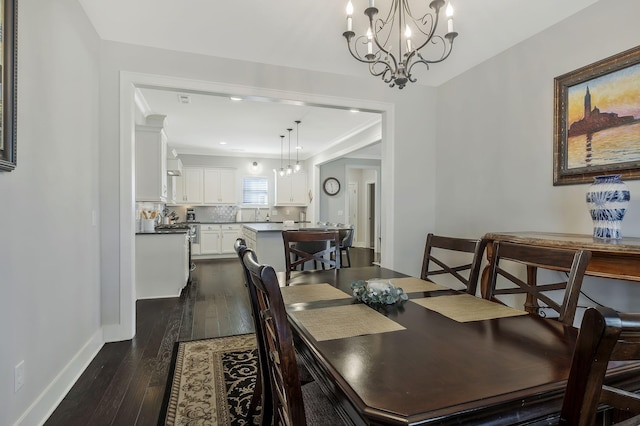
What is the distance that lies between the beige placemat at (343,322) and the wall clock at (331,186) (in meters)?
7.34

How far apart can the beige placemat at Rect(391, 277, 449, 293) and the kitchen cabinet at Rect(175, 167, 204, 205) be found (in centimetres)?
685

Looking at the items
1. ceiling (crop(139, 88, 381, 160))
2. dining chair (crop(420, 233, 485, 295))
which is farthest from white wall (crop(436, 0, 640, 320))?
ceiling (crop(139, 88, 381, 160))

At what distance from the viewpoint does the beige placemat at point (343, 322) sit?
1096 millimetres

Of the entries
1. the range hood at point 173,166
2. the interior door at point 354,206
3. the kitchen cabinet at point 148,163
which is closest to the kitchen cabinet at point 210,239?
the range hood at point 173,166

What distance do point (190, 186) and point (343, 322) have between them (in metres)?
7.40

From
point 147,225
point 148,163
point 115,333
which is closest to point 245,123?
point 148,163

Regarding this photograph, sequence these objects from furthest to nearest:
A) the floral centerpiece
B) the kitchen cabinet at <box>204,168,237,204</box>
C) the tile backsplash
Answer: the tile backsplash < the kitchen cabinet at <box>204,168,237,204</box> < the floral centerpiece

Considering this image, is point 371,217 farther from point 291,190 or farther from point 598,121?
point 598,121

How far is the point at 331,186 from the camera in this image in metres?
8.72

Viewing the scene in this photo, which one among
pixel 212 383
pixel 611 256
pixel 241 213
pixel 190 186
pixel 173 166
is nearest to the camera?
pixel 611 256

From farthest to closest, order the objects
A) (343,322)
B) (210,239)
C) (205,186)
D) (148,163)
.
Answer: (205,186), (210,239), (148,163), (343,322)

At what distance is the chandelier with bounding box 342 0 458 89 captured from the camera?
5.80 ft

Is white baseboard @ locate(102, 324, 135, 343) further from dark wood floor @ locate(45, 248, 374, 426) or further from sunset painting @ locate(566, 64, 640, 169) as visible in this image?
sunset painting @ locate(566, 64, 640, 169)

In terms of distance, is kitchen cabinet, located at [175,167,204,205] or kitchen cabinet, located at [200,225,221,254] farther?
kitchen cabinet, located at [175,167,204,205]
